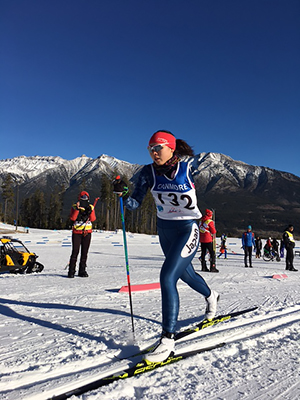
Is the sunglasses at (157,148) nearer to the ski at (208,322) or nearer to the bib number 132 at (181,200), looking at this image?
the bib number 132 at (181,200)

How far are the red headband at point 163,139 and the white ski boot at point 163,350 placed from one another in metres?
1.73

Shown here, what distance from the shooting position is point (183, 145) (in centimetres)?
309

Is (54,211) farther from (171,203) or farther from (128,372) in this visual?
(128,372)

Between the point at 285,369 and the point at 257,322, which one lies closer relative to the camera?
the point at 285,369

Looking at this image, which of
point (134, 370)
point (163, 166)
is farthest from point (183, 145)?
point (134, 370)

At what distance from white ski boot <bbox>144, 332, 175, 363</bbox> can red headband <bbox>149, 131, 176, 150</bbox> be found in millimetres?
1731

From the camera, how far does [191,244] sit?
282 cm

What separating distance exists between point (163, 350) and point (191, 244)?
962 mm

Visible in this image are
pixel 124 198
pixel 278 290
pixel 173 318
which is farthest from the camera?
pixel 278 290

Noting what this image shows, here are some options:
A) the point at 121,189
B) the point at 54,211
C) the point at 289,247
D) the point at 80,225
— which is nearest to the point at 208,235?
the point at 289,247

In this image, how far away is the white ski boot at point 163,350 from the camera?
2.29m

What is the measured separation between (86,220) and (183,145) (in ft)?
14.4

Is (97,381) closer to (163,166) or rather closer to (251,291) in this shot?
(163,166)

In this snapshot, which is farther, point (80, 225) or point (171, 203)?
point (80, 225)
